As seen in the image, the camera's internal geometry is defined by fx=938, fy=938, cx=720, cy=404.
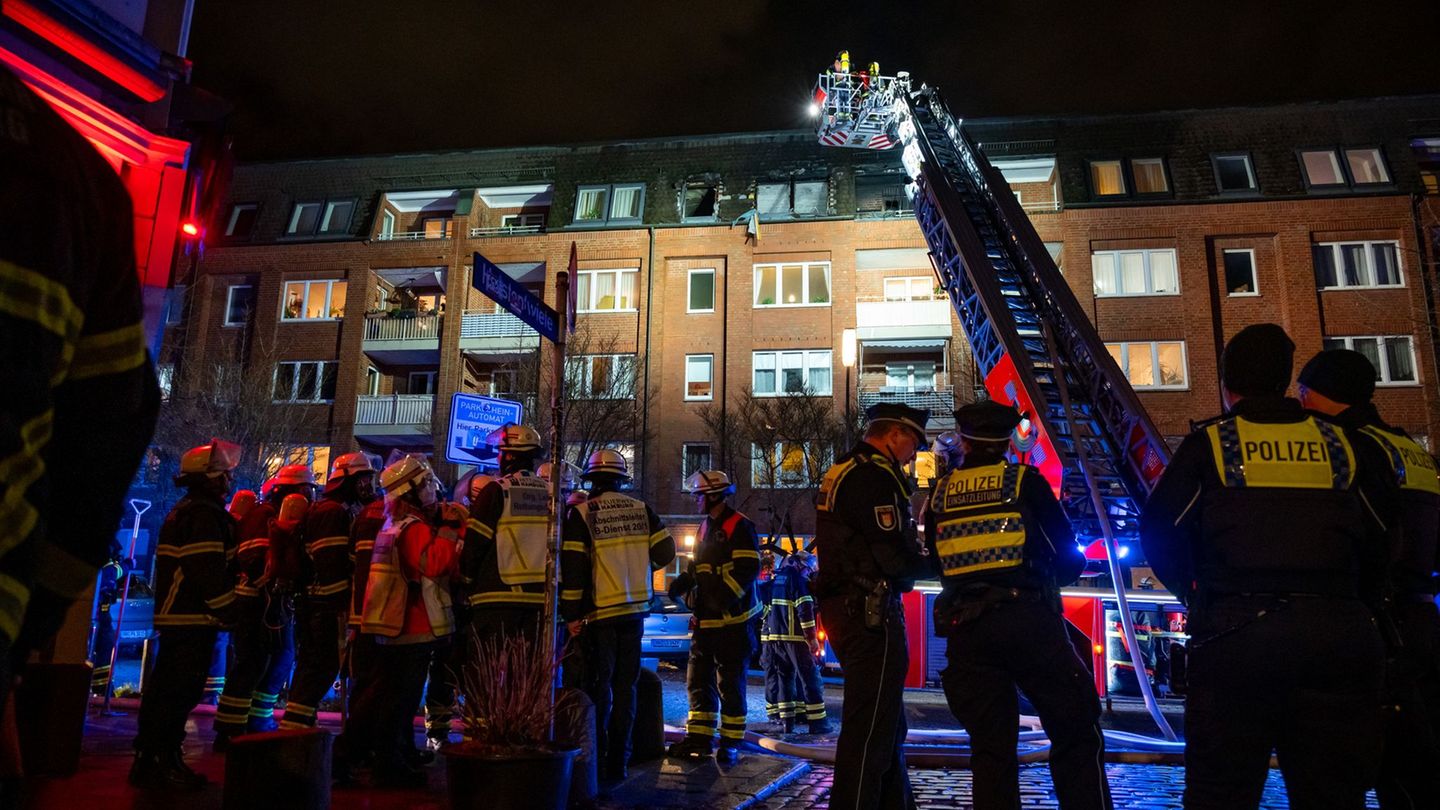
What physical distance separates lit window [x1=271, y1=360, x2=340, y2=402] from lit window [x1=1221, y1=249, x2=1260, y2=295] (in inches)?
1144

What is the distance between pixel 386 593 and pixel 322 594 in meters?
0.97

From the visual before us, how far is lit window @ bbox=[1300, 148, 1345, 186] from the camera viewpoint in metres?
29.1

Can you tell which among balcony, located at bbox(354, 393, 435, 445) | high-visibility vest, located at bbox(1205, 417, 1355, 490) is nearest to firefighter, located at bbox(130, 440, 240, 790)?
high-visibility vest, located at bbox(1205, 417, 1355, 490)

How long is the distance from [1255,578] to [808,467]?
24221 mm

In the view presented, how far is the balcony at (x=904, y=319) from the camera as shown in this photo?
29.2m

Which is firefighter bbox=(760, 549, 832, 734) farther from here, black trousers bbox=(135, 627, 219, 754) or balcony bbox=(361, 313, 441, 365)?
balcony bbox=(361, 313, 441, 365)

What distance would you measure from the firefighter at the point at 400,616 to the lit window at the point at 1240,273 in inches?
1139

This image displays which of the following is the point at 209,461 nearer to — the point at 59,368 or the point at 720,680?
the point at 720,680

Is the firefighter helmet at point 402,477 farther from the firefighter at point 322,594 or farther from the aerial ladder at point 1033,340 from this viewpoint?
the aerial ladder at point 1033,340

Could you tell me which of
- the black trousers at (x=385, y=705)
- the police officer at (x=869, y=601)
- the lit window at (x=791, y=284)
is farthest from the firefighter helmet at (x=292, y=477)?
the lit window at (x=791, y=284)

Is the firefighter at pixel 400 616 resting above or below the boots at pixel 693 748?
above

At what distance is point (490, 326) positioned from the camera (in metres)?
31.3

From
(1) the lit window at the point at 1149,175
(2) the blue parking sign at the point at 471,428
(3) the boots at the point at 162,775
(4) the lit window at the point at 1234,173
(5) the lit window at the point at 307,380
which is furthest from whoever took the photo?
(5) the lit window at the point at 307,380

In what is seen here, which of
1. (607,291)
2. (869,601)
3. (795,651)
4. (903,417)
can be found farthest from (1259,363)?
(607,291)
